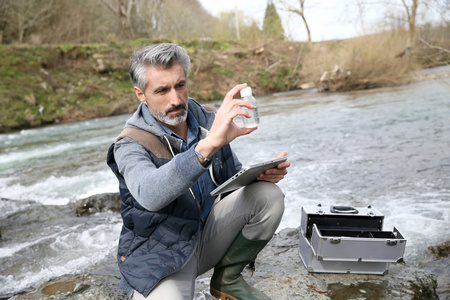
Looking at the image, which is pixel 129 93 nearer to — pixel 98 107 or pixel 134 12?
pixel 98 107

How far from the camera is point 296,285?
2.41 m

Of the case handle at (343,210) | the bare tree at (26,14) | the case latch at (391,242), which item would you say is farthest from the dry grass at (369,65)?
the bare tree at (26,14)

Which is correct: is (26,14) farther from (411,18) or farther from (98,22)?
(411,18)

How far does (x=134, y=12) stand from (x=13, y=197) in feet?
89.5

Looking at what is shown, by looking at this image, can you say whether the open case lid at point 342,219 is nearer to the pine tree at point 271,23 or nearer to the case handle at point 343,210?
the case handle at point 343,210

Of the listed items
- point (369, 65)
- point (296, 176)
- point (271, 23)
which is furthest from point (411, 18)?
point (296, 176)

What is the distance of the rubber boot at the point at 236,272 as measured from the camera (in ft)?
7.09

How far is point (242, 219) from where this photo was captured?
211cm

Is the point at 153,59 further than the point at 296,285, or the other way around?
the point at 296,285

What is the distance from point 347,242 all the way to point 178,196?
4.13 ft

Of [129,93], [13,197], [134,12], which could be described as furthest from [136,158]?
[134,12]

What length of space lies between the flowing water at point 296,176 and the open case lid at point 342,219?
731 mm

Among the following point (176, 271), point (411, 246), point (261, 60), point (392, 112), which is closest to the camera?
point (176, 271)

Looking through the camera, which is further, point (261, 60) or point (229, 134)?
point (261, 60)
